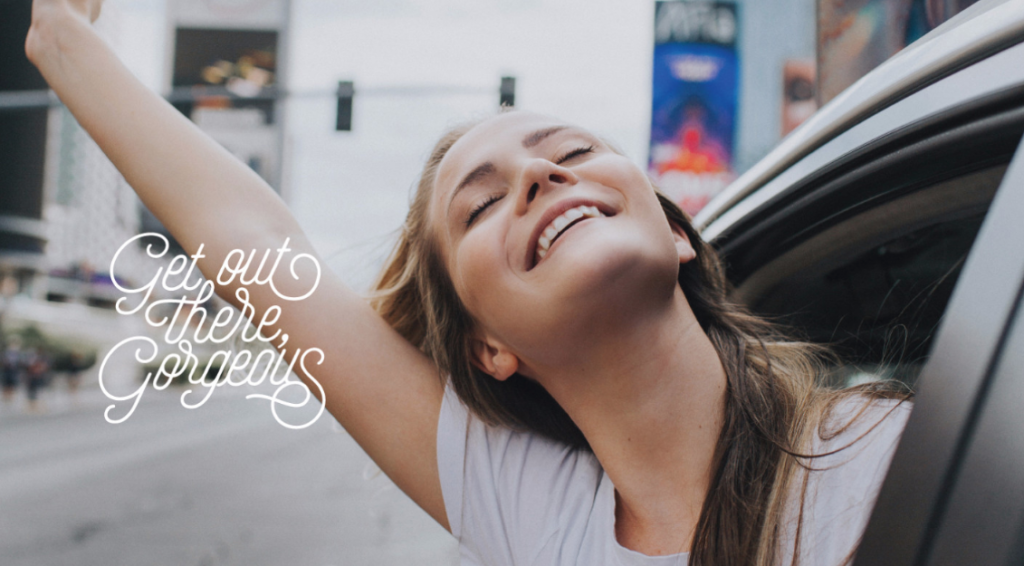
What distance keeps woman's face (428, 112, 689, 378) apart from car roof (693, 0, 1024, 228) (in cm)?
35

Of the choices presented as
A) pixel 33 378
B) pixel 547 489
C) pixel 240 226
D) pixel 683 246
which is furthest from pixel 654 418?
pixel 33 378

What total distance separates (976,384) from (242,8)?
45.2 m

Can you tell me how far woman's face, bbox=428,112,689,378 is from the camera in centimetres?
148

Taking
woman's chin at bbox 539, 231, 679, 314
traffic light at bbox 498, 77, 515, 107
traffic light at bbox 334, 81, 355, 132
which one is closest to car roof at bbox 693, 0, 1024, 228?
woman's chin at bbox 539, 231, 679, 314

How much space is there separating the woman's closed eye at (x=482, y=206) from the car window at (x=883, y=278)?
785 millimetres

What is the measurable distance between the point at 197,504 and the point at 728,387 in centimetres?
904

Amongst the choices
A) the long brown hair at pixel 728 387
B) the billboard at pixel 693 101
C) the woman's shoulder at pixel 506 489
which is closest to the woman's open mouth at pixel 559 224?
the long brown hair at pixel 728 387

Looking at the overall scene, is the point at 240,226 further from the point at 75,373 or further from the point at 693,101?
the point at 75,373

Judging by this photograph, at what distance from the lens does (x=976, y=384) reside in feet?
2.49

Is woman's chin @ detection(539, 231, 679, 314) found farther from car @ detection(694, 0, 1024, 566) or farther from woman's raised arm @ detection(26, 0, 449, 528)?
woman's raised arm @ detection(26, 0, 449, 528)

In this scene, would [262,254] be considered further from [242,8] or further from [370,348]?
[242,8]

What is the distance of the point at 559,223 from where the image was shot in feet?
5.20

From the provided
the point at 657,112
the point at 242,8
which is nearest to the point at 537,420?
the point at 657,112

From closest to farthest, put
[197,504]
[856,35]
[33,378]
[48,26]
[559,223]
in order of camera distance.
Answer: [559,223] → [48,26] → [856,35] → [197,504] → [33,378]
